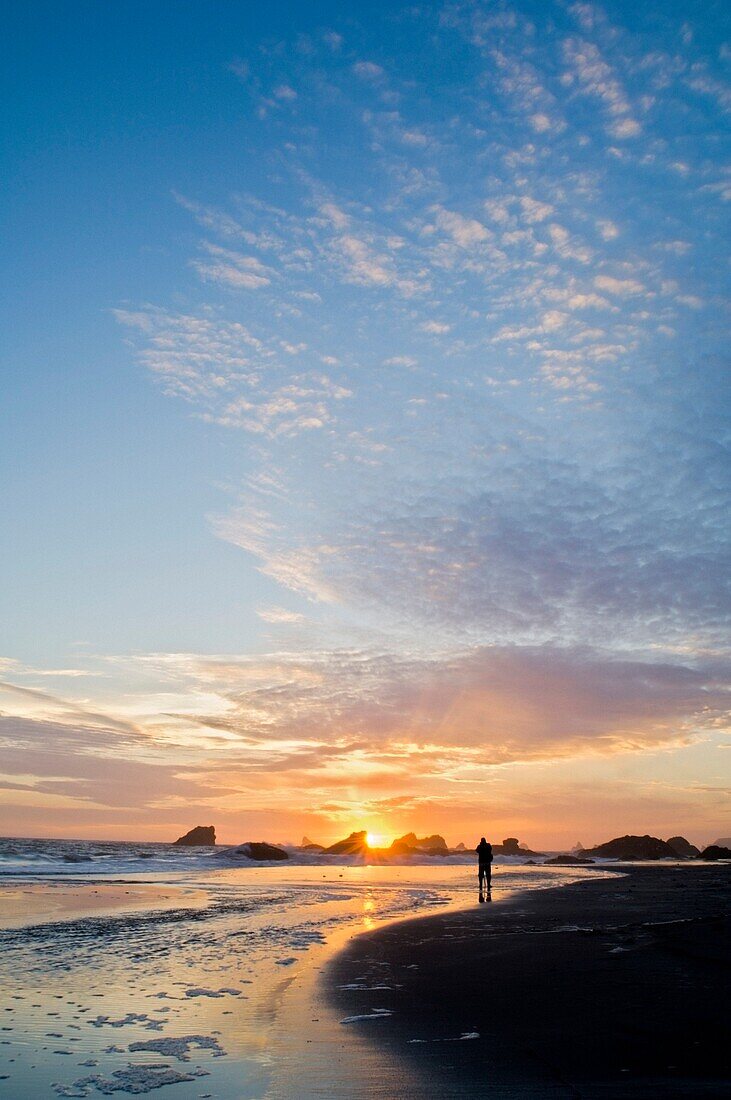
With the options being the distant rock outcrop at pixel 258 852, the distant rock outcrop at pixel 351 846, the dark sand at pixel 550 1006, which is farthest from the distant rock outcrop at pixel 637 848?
the dark sand at pixel 550 1006

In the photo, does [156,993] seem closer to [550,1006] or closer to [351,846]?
[550,1006]

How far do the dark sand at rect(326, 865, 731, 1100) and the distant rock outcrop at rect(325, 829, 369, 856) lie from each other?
11024cm

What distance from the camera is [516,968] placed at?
1277 cm

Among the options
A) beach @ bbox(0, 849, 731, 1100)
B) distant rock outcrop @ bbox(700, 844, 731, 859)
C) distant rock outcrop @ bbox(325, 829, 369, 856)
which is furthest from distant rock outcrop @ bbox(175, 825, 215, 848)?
beach @ bbox(0, 849, 731, 1100)

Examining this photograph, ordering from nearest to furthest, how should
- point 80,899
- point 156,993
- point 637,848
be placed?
point 156,993
point 80,899
point 637,848

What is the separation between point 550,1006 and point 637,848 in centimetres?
15579

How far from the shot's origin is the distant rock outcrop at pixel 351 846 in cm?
12150

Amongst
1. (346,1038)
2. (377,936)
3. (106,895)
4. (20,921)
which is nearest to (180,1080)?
(346,1038)

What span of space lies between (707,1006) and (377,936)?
1119 centimetres

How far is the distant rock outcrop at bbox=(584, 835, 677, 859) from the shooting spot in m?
142

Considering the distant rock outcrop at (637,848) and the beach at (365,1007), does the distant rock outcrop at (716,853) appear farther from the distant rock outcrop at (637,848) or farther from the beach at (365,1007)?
the beach at (365,1007)

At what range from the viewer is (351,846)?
12375 cm

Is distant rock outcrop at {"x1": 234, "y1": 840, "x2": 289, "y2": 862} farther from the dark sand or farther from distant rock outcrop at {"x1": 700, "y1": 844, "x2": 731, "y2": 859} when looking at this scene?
the dark sand

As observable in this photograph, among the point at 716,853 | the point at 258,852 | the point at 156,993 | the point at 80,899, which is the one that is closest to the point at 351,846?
the point at 258,852
